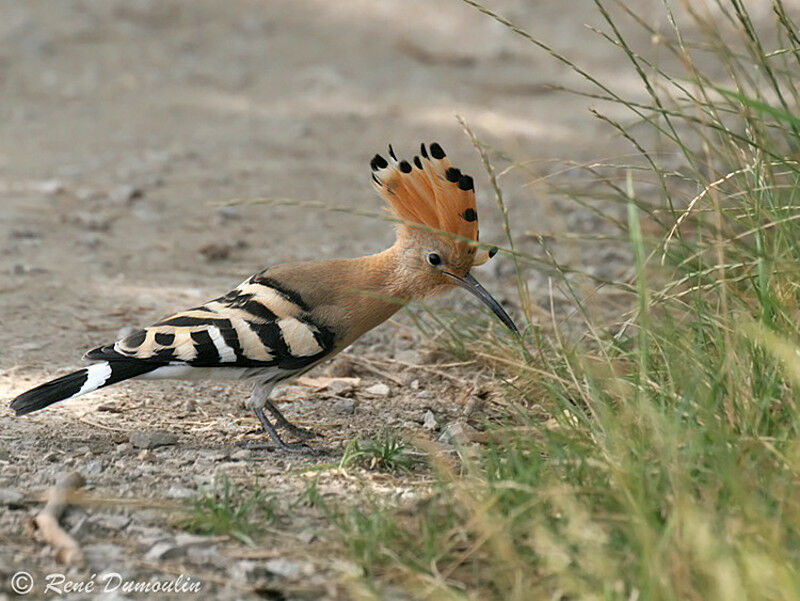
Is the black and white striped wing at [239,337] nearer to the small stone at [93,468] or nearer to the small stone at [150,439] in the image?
the small stone at [150,439]

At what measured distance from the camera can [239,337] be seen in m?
3.26

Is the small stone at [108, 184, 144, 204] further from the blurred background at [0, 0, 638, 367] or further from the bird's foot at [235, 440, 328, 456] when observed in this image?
the bird's foot at [235, 440, 328, 456]

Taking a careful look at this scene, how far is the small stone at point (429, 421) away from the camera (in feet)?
11.4

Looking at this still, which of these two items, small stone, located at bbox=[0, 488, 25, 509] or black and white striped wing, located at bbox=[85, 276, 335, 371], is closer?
small stone, located at bbox=[0, 488, 25, 509]

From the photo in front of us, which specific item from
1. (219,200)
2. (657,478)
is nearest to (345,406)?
(657,478)

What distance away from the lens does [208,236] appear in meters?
5.44

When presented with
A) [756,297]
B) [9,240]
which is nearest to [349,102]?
[9,240]

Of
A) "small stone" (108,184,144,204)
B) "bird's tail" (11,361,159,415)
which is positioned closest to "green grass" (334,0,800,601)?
"bird's tail" (11,361,159,415)

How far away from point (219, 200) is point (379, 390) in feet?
7.70

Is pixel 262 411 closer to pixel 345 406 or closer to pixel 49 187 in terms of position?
pixel 345 406

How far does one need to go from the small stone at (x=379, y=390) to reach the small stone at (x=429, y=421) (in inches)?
10.9

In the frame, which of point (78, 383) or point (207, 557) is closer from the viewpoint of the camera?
point (207, 557)

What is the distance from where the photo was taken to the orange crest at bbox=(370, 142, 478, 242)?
333 cm

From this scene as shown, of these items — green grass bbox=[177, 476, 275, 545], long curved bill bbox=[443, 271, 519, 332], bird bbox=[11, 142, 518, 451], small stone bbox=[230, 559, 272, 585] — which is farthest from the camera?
long curved bill bbox=[443, 271, 519, 332]
